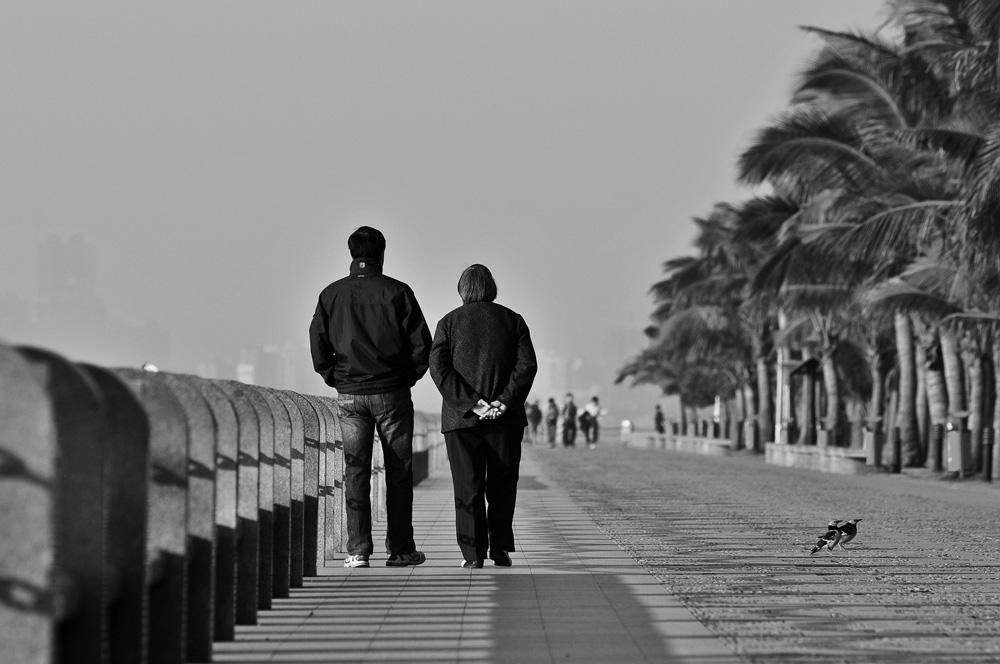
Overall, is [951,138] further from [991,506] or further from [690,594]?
[690,594]

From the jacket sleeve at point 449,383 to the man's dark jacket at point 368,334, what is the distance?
0.13 metres

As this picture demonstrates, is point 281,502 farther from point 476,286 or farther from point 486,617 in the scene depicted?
point 476,286

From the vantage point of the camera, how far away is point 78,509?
5.61 m

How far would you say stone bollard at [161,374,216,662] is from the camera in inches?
289

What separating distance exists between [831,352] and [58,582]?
55.1 metres

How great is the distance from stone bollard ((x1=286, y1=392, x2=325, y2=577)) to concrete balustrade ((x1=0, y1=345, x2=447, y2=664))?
0.55m

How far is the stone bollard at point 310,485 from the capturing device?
1129cm

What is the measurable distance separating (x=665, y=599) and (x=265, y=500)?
2493mm

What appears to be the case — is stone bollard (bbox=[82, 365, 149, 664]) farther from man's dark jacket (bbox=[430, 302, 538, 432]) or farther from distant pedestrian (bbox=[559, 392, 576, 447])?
distant pedestrian (bbox=[559, 392, 576, 447])

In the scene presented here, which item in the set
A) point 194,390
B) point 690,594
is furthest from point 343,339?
point 194,390

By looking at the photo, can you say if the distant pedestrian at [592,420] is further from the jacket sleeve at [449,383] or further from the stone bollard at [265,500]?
the stone bollard at [265,500]

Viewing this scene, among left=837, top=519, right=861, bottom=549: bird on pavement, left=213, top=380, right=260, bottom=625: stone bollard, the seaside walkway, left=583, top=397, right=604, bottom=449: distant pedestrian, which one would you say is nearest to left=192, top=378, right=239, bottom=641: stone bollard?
the seaside walkway

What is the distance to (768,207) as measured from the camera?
50.8m

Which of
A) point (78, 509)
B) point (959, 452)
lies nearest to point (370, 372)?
point (78, 509)
